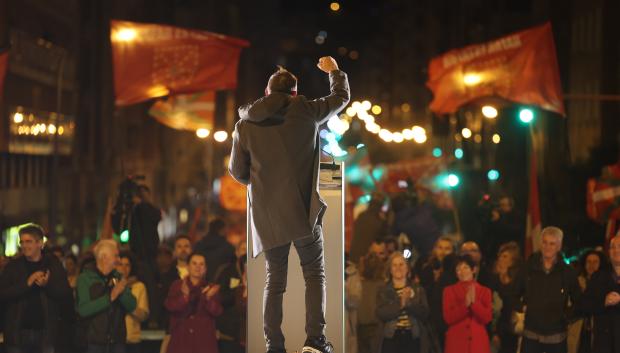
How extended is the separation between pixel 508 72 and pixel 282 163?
9.96 meters

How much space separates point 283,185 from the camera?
8898 mm

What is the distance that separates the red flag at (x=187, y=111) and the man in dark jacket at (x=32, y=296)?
1140 cm

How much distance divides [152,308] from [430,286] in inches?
109

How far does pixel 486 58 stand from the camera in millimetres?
18797

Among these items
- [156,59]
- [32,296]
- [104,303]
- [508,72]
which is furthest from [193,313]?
[508,72]

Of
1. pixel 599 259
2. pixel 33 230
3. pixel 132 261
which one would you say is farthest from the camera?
pixel 132 261

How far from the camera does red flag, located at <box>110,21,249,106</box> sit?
722 inches

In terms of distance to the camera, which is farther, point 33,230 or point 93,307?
point 93,307

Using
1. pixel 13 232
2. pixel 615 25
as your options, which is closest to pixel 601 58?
pixel 615 25

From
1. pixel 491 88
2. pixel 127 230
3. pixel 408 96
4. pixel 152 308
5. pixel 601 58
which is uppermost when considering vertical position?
pixel 408 96

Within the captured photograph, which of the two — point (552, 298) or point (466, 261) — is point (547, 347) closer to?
point (552, 298)

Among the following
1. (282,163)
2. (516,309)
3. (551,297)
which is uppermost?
(282,163)

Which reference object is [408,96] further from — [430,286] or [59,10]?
[430,286]

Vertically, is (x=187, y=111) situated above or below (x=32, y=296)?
above
